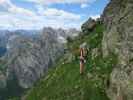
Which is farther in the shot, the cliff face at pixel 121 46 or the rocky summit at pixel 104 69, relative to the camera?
the rocky summit at pixel 104 69

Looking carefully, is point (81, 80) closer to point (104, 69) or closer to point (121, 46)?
point (104, 69)

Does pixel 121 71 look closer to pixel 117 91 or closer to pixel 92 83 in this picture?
pixel 117 91

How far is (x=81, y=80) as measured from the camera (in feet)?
347

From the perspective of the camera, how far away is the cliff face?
77188mm

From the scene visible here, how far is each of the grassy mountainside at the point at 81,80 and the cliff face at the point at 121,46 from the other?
478cm

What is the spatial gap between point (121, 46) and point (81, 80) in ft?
80.9

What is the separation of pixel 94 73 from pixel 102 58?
660 centimetres

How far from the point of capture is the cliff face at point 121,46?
77188 mm

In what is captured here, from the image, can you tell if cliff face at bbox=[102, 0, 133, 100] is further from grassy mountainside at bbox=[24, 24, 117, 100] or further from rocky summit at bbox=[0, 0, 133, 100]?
grassy mountainside at bbox=[24, 24, 117, 100]

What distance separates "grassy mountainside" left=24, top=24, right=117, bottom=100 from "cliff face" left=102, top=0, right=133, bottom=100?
4781 mm

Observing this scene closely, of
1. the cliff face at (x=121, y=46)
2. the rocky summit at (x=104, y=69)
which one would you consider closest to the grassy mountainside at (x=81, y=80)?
the rocky summit at (x=104, y=69)

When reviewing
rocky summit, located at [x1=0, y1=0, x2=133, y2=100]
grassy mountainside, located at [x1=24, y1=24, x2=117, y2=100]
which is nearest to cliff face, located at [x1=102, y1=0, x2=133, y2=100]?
rocky summit, located at [x1=0, y1=0, x2=133, y2=100]

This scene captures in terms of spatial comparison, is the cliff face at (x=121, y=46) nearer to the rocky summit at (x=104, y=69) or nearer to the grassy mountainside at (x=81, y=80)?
the rocky summit at (x=104, y=69)

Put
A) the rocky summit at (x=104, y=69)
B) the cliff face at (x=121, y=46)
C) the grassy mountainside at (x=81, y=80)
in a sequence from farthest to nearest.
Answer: the grassy mountainside at (x=81, y=80)
the rocky summit at (x=104, y=69)
the cliff face at (x=121, y=46)
